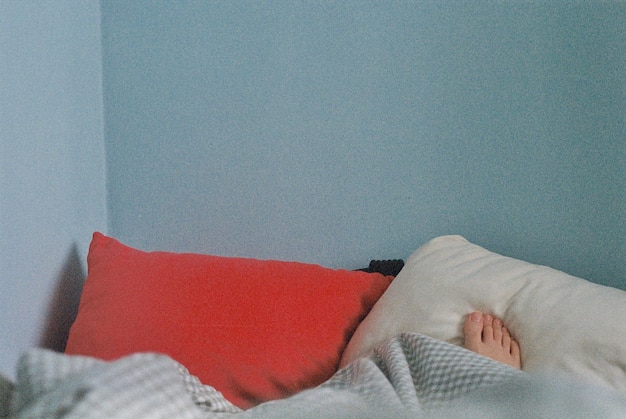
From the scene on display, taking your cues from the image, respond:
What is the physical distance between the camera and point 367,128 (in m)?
1.32

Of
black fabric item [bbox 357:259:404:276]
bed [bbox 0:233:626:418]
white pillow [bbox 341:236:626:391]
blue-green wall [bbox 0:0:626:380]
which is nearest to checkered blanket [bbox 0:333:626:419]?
bed [bbox 0:233:626:418]

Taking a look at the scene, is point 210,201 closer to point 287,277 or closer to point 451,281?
point 287,277

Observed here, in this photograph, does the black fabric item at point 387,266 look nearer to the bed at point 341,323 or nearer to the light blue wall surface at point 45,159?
the bed at point 341,323

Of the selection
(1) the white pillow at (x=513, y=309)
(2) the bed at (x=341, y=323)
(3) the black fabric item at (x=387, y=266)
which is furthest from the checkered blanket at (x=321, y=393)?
(3) the black fabric item at (x=387, y=266)

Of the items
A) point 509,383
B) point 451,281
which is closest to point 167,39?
point 451,281

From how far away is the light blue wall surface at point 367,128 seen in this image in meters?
1.22

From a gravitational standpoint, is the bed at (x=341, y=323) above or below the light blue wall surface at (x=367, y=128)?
below

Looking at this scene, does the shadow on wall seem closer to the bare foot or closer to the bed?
the bed

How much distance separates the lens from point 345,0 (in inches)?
51.8

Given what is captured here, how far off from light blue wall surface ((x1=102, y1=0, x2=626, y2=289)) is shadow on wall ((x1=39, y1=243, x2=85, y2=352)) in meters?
0.15

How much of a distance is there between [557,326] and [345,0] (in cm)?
75

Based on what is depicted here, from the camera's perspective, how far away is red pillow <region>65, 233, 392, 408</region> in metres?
1.01

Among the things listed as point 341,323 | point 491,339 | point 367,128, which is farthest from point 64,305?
point 491,339

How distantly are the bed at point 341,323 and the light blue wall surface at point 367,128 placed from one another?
156mm
